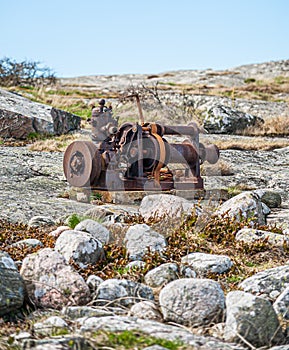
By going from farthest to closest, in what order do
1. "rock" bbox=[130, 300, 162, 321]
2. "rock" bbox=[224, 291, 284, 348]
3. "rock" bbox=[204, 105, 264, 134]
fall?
"rock" bbox=[204, 105, 264, 134]
"rock" bbox=[130, 300, 162, 321]
"rock" bbox=[224, 291, 284, 348]

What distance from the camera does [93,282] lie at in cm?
392

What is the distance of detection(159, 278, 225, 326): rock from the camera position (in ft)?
11.5

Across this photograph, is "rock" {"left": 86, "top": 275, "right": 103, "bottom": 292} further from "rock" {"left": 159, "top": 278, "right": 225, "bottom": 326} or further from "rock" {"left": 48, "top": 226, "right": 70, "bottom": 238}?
"rock" {"left": 48, "top": 226, "right": 70, "bottom": 238}

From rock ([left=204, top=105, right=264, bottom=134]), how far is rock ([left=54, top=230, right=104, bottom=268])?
1214 centimetres

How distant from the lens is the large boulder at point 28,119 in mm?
12766

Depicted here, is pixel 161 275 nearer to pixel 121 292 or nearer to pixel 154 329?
pixel 121 292

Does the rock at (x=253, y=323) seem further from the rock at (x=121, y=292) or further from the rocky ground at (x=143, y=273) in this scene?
the rock at (x=121, y=292)

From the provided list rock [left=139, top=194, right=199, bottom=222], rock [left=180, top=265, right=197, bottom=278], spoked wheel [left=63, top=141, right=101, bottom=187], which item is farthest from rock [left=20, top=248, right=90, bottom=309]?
spoked wheel [left=63, top=141, right=101, bottom=187]

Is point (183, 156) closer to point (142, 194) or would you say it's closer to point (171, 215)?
point (142, 194)

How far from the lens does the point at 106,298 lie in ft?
12.2

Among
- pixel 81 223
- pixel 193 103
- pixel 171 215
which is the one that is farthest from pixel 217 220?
pixel 193 103

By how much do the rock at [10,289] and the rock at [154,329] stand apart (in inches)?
21.7

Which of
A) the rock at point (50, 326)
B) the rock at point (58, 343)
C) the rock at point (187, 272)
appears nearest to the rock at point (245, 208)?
the rock at point (187, 272)

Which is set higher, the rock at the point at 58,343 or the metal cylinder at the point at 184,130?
the metal cylinder at the point at 184,130
